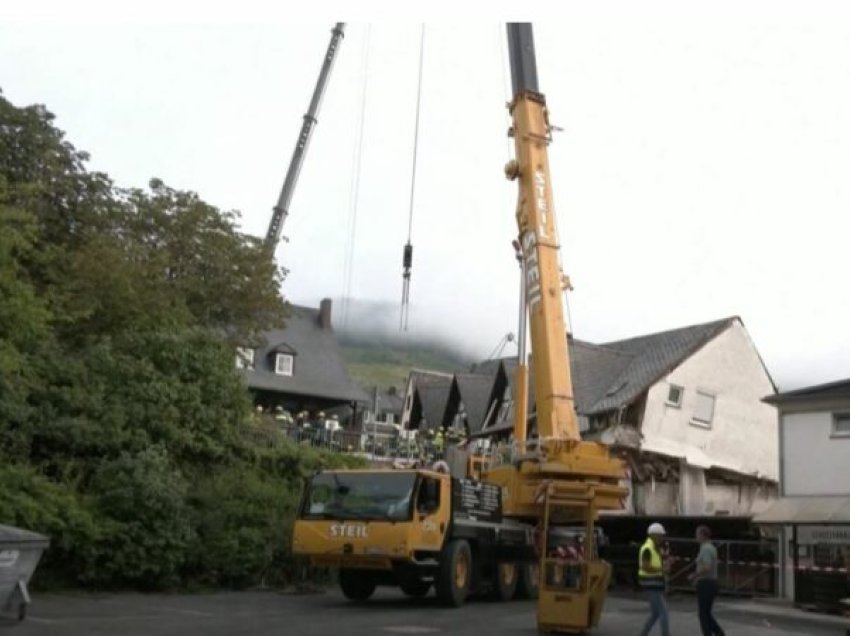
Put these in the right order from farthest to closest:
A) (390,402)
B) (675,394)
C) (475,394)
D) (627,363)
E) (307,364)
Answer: (390,402) → (307,364) → (475,394) → (627,363) → (675,394)

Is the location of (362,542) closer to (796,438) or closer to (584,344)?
(796,438)

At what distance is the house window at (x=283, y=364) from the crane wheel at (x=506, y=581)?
30.6m

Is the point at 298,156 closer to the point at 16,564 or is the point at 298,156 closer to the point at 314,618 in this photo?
the point at 314,618

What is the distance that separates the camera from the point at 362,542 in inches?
731

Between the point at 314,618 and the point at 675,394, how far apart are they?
976 inches

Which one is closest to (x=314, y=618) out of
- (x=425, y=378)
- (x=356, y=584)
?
(x=356, y=584)

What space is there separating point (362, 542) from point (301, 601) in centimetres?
278

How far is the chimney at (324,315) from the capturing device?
55.6m

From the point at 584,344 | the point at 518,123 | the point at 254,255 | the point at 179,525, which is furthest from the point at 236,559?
the point at 584,344

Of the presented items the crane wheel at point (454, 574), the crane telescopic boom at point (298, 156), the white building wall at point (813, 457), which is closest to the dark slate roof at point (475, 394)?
the crane telescopic boom at point (298, 156)

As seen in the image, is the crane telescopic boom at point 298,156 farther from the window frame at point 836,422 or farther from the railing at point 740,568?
the window frame at point 836,422

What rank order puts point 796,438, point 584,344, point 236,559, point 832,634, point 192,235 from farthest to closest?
point 584,344 → point 192,235 → point 796,438 → point 236,559 → point 832,634

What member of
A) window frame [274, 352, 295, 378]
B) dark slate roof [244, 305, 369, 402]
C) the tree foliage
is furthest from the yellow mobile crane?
window frame [274, 352, 295, 378]

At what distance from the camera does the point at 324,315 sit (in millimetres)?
56156
